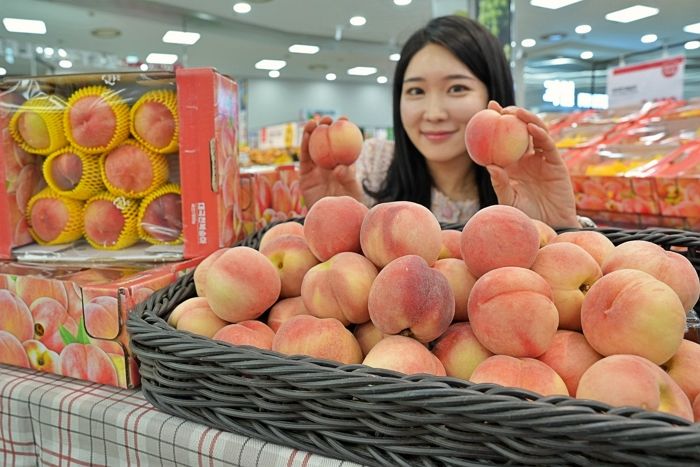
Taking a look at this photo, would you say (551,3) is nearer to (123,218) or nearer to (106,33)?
(106,33)

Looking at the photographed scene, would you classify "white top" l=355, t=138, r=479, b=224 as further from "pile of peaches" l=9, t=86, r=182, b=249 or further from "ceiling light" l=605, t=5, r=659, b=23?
"ceiling light" l=605, t=5, r=659, b=23

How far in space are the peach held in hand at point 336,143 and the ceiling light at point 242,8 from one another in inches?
243

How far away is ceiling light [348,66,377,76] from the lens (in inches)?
457

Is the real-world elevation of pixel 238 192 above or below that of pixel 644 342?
above

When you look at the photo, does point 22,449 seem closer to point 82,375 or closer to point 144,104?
point 82,375

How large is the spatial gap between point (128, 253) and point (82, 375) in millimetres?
239

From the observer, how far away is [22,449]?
74 centimetres

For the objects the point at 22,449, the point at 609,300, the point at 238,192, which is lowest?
the point at 22,449

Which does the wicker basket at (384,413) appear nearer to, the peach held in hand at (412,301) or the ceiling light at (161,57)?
the peach held in hand at (412,301)

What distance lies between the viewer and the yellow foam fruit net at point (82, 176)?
36.5 inches

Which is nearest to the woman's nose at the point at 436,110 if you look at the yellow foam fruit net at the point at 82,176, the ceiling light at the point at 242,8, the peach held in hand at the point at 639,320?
the yellow foam fruit net at the point at 82,176

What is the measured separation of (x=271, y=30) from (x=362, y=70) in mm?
4063

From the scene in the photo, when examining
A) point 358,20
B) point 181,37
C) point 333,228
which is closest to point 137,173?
point 333,228

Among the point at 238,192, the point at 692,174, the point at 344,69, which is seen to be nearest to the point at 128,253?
the point at 238,192
